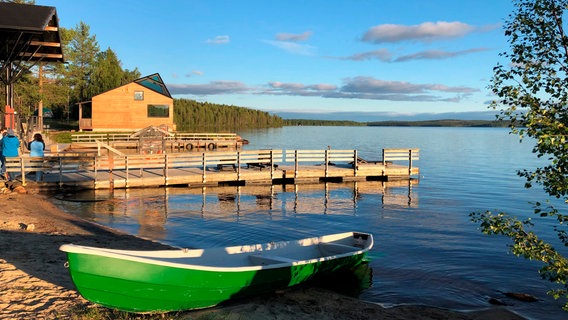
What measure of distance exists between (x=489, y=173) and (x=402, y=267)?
28.1m

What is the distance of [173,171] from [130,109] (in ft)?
110

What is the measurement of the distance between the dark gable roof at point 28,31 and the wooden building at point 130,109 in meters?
26.5

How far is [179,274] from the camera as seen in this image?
6.59 metres

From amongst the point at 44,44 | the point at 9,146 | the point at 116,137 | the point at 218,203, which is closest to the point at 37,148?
the point at 9,146

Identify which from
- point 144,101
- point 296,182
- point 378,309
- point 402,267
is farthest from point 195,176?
point 144,101

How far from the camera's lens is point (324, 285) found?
955 cm

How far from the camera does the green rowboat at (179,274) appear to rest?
6.11 meters

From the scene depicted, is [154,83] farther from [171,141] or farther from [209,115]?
[209,115]

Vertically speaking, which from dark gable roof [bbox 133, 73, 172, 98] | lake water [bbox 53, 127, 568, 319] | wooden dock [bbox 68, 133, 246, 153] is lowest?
lake water [bbox 53, 127, 568, 319]

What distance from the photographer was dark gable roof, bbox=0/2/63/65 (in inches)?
851

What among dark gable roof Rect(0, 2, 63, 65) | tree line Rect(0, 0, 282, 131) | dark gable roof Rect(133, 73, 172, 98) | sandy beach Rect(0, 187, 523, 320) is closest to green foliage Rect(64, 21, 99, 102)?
tree line Rect(0, 0, 282, 131)

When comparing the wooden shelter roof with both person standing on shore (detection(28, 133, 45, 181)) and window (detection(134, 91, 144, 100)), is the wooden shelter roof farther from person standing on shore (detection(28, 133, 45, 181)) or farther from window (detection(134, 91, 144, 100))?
window (detection(134, 91, 144, 100))

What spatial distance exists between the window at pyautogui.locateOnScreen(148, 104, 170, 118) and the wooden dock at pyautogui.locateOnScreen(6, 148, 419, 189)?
99.4 feet

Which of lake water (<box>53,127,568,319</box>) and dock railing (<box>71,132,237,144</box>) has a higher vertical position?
dock railing (<box>71,132,237,144</box>)
